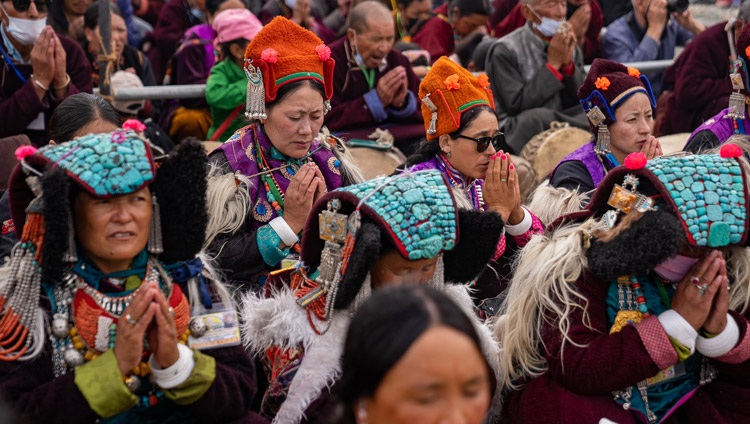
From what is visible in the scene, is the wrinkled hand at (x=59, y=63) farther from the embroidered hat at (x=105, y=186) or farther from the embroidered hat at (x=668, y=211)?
the embroidered hat at (x=668, y=211)

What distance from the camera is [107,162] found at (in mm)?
2906

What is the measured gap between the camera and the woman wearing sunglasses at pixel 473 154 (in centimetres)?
445

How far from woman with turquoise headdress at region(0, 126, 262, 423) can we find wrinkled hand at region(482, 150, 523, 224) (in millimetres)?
1631

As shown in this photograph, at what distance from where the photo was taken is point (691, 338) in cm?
325

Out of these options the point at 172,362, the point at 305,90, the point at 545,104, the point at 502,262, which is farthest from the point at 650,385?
the point at 545,104

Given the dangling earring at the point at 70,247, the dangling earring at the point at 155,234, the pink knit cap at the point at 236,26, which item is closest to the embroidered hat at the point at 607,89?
the pink knit cap at the point at 236,26

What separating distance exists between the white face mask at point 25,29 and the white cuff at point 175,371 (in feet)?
11.2

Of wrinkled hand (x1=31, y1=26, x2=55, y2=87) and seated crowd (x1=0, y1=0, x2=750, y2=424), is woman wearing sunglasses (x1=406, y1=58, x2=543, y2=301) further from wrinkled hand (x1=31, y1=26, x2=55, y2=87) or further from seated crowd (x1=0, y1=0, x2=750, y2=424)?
wrinkled hand (x1=31, y1=26, x2=55, y2=87)

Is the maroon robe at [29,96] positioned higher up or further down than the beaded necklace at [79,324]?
further down

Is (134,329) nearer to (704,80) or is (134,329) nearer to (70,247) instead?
(70,247)

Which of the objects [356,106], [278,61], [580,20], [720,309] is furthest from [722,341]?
[580,20]

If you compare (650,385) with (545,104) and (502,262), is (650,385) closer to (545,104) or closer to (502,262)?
(502,262)

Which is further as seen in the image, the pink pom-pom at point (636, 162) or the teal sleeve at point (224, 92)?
the teal sleeve at point (224, 92)

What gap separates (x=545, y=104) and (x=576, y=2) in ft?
5.98
